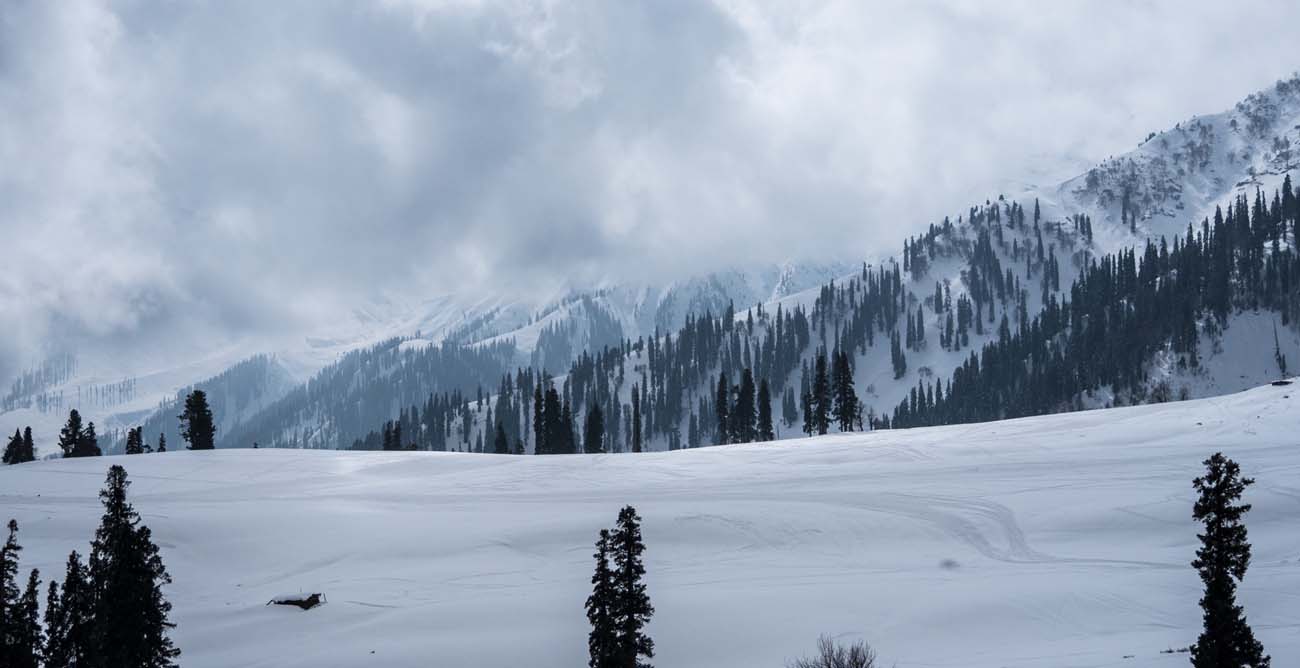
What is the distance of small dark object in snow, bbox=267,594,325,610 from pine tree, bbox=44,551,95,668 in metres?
9.78

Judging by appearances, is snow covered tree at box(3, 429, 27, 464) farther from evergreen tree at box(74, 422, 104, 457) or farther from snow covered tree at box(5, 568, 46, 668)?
snow covered tree at box(5, 568, 46, 668)

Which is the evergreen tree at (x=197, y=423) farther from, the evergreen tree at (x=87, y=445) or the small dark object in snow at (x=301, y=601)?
the small dark object in snow at (x=301, y=601)

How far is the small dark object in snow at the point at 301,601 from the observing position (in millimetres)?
38250

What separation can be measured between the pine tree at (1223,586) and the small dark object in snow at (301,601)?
118 feet

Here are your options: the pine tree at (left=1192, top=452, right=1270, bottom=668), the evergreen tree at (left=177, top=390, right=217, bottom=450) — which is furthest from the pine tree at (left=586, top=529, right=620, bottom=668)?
the evergreen tree at (left=177, top=390, right=217, bottom=450)

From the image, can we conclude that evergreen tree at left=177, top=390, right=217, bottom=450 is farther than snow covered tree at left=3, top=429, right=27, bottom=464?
No

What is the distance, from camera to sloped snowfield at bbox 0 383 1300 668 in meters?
30.8

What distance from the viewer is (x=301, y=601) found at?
126 ft

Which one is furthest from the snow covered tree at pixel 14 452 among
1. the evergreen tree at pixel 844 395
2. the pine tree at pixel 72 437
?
the evergreen tree at pixel 844 395

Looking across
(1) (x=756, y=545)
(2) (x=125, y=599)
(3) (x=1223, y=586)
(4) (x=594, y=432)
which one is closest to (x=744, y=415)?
(4) (x=594, y=432)

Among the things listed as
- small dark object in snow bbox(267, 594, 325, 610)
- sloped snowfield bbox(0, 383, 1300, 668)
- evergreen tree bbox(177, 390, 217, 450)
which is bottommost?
small dark object in snow bbox(267, 594, 325, 610)

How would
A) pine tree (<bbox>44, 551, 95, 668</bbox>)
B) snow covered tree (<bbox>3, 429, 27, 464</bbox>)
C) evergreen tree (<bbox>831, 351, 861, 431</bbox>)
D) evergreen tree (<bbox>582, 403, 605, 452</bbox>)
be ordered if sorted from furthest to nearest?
evergreen tree (<bbox>582, 403, 605, 452</bbox>) → evergreen tree (<bbox>831, 351, 861, 431</bbox>) → snow covered tree (<bbox>3, 429, 27, 464</bbox>) → pine tree (<bbox>44, 551, 95, 668</bbox>)

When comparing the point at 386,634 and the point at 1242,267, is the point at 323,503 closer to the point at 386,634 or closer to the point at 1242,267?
the point at 386,634

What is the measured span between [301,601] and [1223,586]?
123ft
